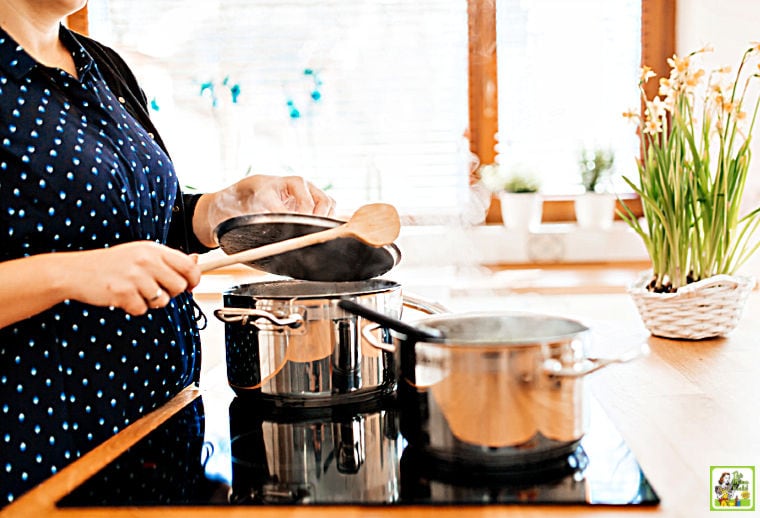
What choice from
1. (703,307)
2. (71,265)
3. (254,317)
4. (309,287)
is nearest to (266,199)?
(309,287)

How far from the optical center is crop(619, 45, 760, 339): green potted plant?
137 cm

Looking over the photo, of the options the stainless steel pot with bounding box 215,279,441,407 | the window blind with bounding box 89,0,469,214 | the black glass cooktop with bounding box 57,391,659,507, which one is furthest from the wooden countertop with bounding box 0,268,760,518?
the window blind with bounding box 89,0,469,214

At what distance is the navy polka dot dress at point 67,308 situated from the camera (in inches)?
34.4

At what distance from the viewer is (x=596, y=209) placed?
263 centimetres

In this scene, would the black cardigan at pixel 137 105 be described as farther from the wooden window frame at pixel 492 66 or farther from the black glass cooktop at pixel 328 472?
the wooden window frame at pixel 492 66

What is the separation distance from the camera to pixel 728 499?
0.69 meters

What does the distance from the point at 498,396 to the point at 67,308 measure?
0.51 metres

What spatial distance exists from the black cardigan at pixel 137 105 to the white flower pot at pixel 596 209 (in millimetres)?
1666

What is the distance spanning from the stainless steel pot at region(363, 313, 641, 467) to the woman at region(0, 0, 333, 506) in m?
0.26

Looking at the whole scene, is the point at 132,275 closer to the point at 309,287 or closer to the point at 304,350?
the point at 304,350

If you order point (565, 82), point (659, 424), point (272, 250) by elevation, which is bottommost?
point (659, 424)

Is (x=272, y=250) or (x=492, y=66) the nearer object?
(x=272, y=250)

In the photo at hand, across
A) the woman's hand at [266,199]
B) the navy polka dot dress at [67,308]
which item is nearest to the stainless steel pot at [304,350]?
the navy polka dot dress at [67,308]

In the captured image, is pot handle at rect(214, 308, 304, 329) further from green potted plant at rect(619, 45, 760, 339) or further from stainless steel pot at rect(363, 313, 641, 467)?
green potted plant at rect(619, 45, 760, 339)
